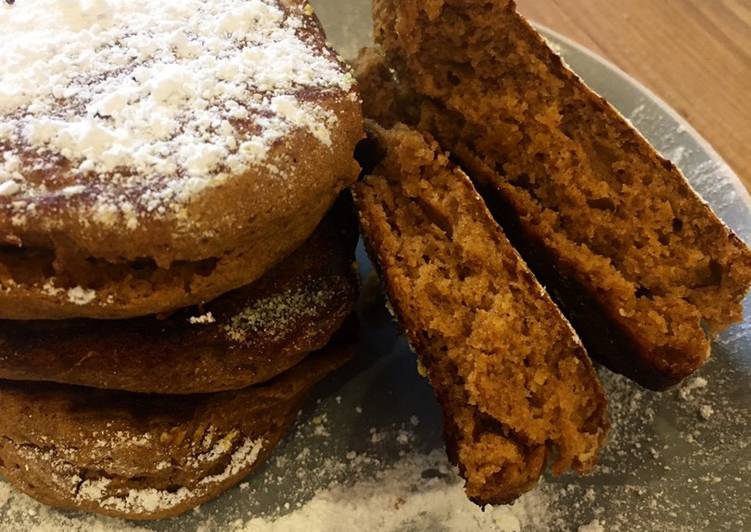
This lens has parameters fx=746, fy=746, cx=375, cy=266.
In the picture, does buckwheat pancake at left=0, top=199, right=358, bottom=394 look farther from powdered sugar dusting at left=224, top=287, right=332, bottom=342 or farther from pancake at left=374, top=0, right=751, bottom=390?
pancake at left=374, top=0, right=751, bottom=390

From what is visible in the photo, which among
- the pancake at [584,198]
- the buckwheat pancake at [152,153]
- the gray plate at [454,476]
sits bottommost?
the gray plate at [454,476]

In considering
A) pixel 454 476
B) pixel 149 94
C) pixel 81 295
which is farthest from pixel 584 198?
pixel 81 295

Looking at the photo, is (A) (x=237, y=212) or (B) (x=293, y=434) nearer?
(A) (x=237, y=212)

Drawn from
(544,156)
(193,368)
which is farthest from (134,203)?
(544,156)

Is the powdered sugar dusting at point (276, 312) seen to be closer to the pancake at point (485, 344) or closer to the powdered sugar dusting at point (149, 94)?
the pancake at point (485, 344)

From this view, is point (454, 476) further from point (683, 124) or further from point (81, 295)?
point (683, 124)

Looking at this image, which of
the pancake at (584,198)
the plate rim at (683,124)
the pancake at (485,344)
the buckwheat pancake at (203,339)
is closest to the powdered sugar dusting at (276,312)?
the buckwheat pancake at (203,339)

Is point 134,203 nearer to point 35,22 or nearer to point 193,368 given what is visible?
point 193,368

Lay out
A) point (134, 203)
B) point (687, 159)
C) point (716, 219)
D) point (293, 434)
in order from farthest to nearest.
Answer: point (687, 159)
point (293, 434)
point (716, 219)
point (134, 203)
